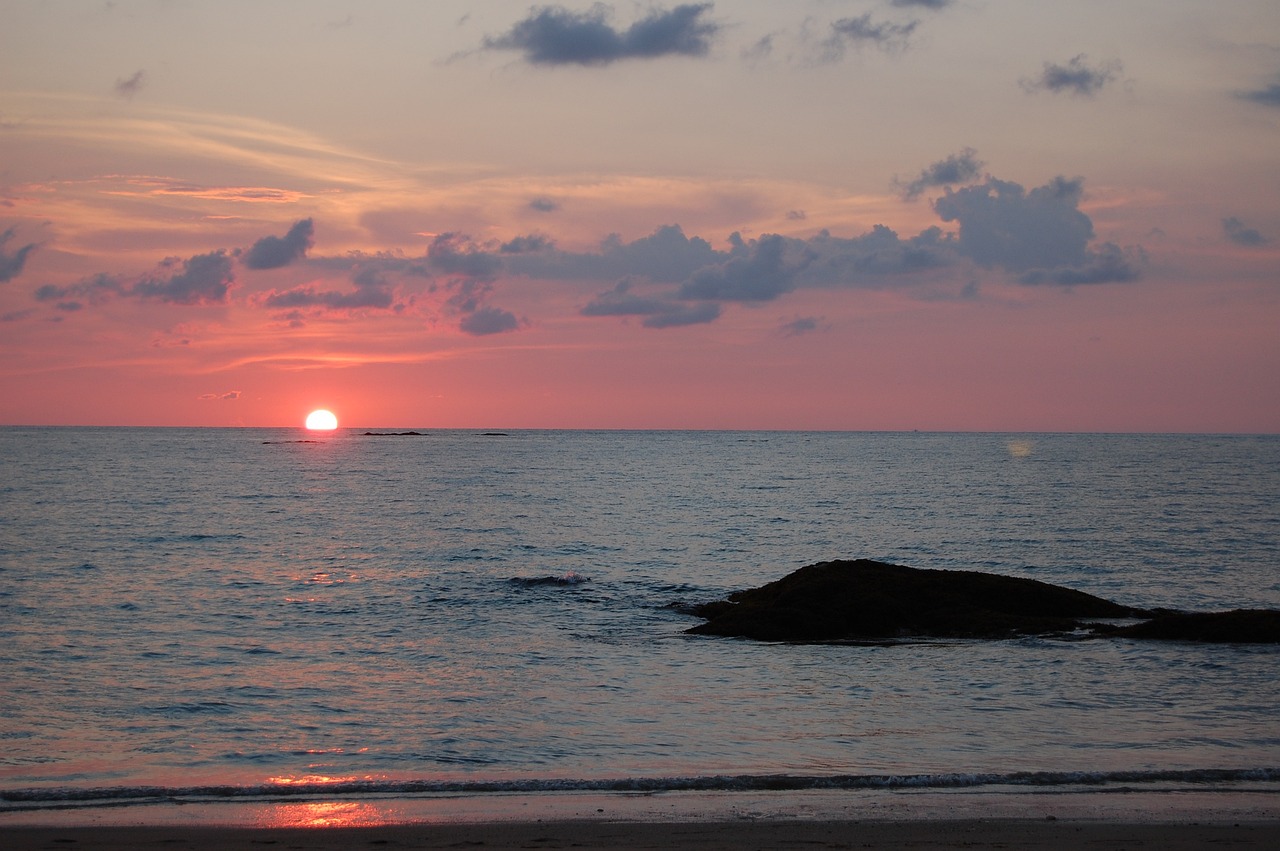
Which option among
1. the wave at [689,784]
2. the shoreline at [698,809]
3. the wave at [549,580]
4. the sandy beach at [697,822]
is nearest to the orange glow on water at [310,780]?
the wave at [689,784]

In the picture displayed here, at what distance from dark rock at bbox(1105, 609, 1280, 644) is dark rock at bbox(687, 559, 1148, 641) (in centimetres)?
192

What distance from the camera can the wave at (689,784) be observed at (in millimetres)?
14453

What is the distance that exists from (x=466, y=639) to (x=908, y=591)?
12.4 m

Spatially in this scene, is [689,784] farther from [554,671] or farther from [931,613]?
[931,613]

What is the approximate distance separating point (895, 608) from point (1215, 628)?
7.73m

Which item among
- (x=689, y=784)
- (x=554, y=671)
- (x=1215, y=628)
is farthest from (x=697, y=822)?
(x=1215, y=628)

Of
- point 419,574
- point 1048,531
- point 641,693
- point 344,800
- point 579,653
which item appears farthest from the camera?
point 1048,531

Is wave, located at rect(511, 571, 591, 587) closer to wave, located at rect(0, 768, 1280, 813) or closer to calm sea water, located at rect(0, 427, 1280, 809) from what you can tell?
calm sea water, located at rect(0, 427, 1280, 809)

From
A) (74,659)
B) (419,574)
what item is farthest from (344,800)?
(419,574)

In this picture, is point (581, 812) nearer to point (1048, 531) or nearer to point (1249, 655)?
point (1249, 655)

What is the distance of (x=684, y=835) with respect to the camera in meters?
12.5

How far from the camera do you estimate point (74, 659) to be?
23703 mm

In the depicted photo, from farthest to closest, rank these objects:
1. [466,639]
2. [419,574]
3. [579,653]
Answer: [419,574] < [466,639] < [579,653]

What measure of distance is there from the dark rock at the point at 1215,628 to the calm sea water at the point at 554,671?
0.86m
